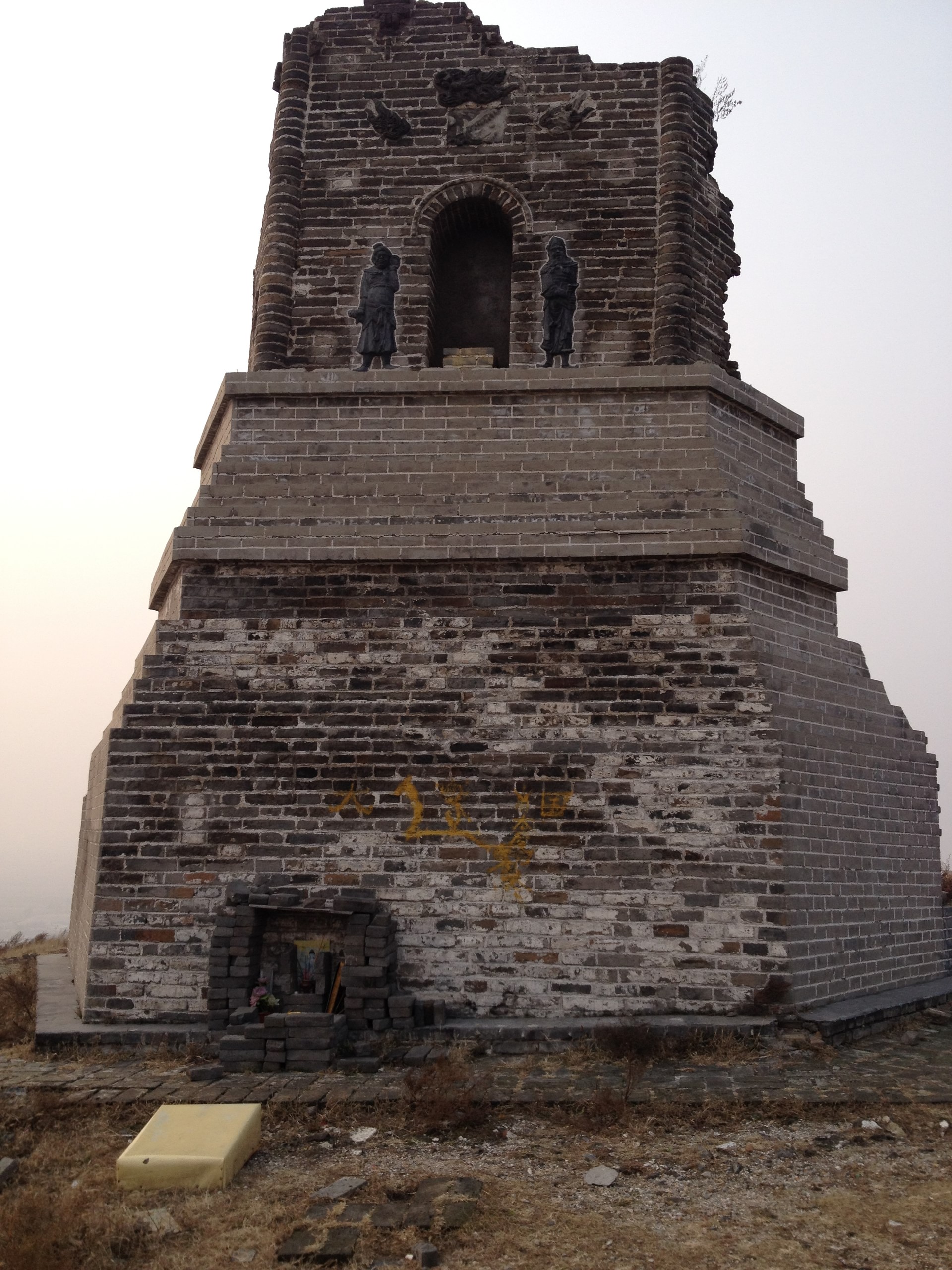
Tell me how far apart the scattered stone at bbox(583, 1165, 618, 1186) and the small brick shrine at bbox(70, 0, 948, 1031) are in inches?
98.3

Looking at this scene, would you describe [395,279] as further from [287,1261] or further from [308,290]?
[287,1261]

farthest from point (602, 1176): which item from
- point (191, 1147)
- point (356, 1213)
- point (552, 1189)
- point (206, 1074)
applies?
point (206, 1074)

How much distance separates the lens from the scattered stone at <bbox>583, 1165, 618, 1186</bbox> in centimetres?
547

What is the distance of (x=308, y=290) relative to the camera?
11.0m

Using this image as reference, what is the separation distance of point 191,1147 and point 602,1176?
6.88 ft

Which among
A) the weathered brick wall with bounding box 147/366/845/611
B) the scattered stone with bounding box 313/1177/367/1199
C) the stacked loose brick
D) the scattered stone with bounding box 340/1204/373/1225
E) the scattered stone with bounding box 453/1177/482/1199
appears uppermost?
the weathered brick wall with bounding box 147/366/845/611

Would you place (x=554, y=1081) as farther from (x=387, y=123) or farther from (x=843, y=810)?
(x=387, y=123)

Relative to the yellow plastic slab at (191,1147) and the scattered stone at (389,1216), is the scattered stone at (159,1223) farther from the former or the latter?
the scattered stone at (389,1216)

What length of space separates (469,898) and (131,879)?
273 centimetres

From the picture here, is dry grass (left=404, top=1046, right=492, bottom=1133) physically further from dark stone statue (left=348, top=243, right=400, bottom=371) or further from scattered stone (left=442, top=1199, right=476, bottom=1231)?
dark stone statue (left=348, top=243, right=400, bottom=371)

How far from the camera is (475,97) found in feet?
37.4

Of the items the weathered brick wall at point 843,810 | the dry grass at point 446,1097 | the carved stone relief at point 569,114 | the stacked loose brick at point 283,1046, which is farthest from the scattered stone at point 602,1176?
the carved stone relief at point 569,114

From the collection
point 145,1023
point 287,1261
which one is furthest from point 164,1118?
point 145,1023

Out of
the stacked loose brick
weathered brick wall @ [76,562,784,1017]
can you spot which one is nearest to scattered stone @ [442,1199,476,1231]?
the stacked loose brick
